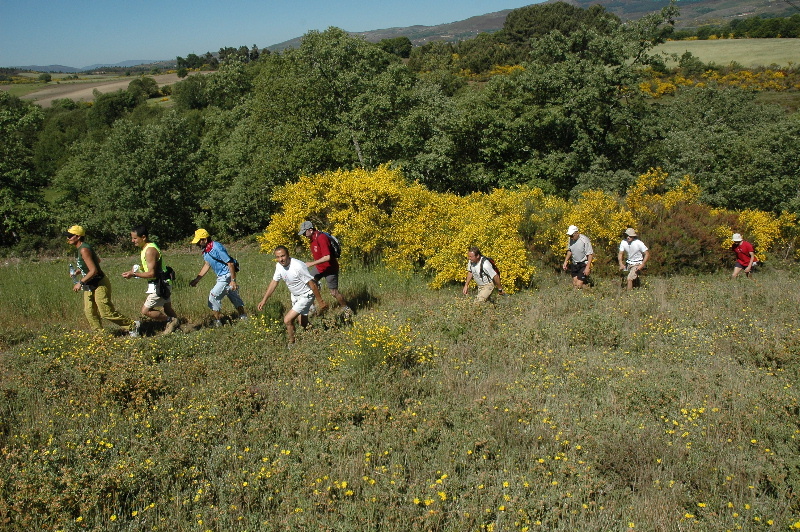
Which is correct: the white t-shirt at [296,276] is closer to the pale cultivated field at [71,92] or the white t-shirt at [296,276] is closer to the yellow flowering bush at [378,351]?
the yellow flowering bush at [378,351]

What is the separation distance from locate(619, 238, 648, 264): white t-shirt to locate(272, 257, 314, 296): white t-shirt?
626 centimetres

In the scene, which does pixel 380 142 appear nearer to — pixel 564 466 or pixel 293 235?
pixel 293 235

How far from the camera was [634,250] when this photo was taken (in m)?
10.5

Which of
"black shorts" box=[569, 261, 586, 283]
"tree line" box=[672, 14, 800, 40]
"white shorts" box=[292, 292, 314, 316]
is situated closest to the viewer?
"white shorts" box=[292, 292, 314, 316]

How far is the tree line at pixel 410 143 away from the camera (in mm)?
19641

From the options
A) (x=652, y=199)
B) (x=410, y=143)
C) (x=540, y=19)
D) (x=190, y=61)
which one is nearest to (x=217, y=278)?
(x=652, y=199)

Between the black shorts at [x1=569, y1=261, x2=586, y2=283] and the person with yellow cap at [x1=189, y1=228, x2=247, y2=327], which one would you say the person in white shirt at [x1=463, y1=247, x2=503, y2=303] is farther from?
the person with yellow cap at [x1=189, y1=228, x2=247, y2=327]

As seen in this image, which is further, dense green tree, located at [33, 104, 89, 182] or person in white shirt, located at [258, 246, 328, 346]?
dense green tree, located at [33, 104, 89, 182]

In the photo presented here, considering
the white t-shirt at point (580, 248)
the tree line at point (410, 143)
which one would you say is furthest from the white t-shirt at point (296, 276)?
the tree line at point (410, 143)

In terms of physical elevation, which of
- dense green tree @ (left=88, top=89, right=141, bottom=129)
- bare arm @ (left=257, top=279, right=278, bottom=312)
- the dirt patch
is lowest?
bare arm @ (left=257, top=279, right=278, bottom=312)

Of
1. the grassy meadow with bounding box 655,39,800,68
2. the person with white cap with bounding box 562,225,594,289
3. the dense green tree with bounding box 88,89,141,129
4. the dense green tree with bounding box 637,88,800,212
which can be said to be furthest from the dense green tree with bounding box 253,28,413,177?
the grassy meadow with bounding box 655,39,800,68

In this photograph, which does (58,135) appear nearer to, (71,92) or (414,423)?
(71,92)

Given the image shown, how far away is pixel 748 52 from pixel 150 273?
246 feet

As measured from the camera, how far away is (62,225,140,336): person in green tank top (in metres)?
7.37
